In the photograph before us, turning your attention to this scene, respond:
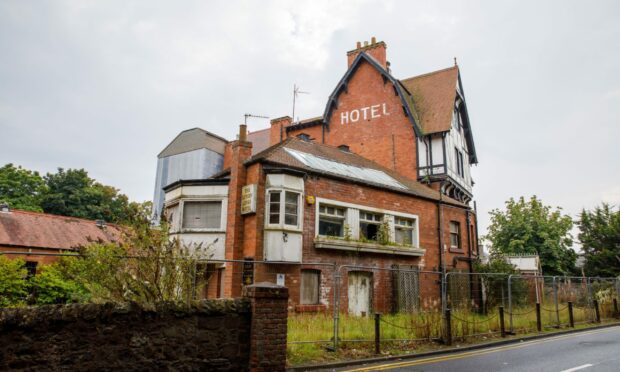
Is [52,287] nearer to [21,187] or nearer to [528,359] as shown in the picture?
[528,359]

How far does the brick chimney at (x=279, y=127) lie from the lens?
35.2m

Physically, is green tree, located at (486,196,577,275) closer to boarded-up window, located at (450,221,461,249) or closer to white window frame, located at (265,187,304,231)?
boarded-up window, located at (450,221,461,249)

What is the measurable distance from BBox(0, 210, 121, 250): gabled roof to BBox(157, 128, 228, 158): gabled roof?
12.4m

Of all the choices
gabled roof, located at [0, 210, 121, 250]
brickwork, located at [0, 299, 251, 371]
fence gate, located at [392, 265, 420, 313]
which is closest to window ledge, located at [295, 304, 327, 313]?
fence gate, located at [392, 265, 420, 313]

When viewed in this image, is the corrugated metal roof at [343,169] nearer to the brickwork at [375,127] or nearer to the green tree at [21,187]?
the brickwork at [375,127]

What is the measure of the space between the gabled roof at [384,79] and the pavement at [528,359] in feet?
56.5

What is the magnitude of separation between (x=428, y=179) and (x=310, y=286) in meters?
13.3

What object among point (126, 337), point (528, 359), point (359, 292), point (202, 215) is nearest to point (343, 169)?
point (359, 292)

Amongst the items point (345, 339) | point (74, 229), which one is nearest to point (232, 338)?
point (345, 339)

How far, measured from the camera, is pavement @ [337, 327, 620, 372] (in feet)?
29.0

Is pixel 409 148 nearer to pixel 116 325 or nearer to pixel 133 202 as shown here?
pixel 133 202

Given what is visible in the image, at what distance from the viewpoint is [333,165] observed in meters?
20.0

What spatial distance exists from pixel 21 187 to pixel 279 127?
96.7 ft

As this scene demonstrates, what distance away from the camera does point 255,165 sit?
1666cm
